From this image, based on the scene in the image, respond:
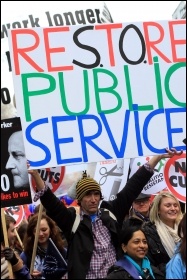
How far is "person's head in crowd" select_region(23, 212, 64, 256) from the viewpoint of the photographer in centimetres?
613

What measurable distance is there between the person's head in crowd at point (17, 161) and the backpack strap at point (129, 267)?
89cm

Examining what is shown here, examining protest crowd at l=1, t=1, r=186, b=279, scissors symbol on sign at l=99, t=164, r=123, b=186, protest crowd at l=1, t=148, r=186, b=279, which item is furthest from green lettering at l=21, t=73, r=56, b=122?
scissors symbol on sign at l=99, t=164, r=123, b=186

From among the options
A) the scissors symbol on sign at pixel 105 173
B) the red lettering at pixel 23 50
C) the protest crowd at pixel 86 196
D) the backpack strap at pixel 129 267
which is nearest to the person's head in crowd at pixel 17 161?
the protest crowd at pixel 86 196

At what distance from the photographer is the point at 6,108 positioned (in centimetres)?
739

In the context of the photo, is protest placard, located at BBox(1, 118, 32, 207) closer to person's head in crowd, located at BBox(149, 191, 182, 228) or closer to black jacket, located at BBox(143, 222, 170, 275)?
black jacket, located at BBox(143, 222, 170, 275)

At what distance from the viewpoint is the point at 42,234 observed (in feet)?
20.6

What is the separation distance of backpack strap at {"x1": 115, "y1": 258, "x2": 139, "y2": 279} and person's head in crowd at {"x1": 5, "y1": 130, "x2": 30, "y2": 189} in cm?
89

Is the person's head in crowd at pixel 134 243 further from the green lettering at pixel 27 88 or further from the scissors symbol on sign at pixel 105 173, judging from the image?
the scissors symbol on sign at pixel 105 173

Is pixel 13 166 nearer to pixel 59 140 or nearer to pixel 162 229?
pixel 59 140

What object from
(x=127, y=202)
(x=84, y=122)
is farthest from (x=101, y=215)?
(x=84, y=122)

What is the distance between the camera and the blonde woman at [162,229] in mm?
5801

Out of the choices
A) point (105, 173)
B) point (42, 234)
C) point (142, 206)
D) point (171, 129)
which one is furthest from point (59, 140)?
point (105, 173)

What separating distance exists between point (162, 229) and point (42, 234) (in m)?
1.04

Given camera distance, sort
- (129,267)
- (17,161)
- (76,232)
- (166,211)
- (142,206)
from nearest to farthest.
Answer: (129,267), (17,161), (76,232), (166,211), (142,206)
